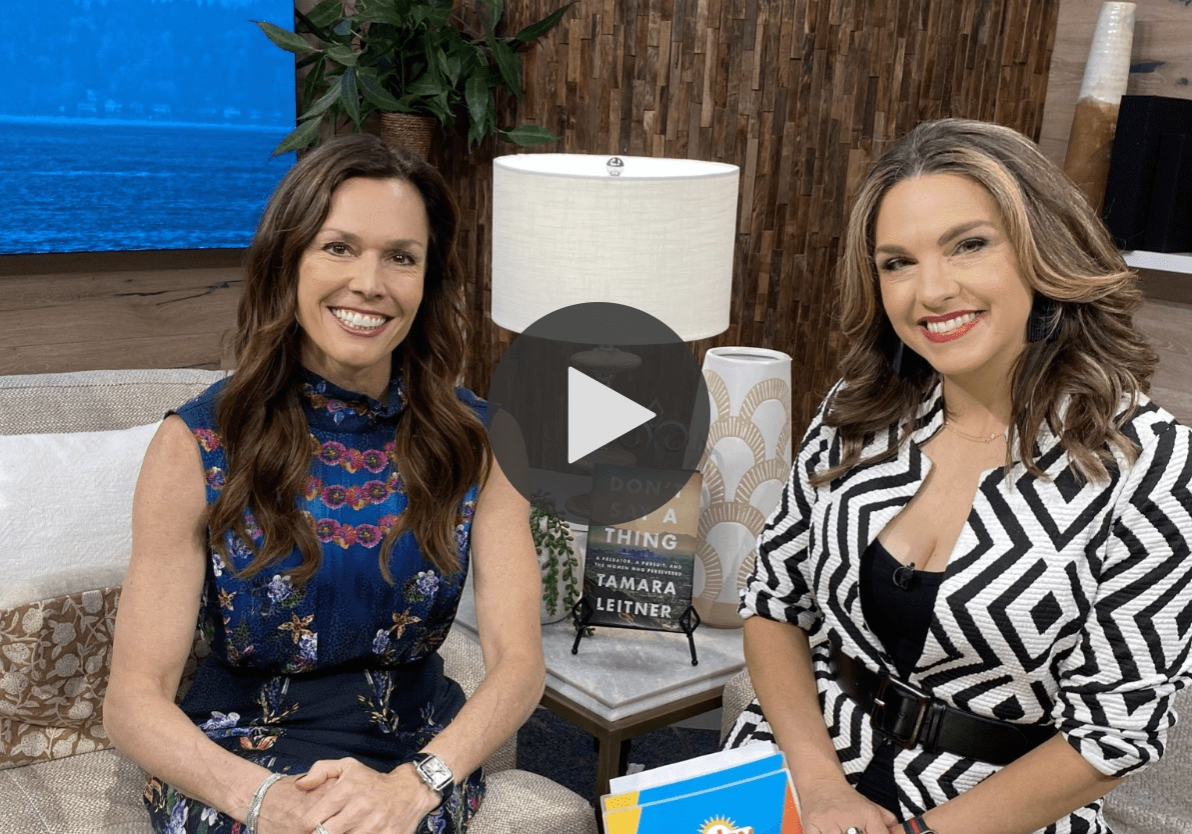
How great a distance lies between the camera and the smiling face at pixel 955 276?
46.2 inches

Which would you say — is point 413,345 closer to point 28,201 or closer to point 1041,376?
point 1041,376

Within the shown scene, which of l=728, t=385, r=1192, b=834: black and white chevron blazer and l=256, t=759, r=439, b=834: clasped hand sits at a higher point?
l=728, t=385, r=1192, b=834: black and white chevron blazer

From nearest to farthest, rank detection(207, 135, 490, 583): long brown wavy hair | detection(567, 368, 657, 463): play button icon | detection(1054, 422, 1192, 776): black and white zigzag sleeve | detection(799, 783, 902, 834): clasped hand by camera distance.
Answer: detection(1054, 422, 1192, 776): black and white zigzag sleeve < detection(799, 783, 902, 834): clasped hand < detection(207, 135, 490, 583): long brown wavy hair < detection(567, 368, 657, 463): play button icon

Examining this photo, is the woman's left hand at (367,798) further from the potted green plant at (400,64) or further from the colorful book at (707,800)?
the potted green plant at (400,64)

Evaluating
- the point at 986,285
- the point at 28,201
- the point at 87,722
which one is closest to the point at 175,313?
the point at 28,201

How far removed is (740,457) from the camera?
1.79 meters

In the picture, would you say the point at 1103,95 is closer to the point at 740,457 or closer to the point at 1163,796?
the point at 740,457

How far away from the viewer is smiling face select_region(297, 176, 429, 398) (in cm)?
136

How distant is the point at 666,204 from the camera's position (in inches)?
68.6
